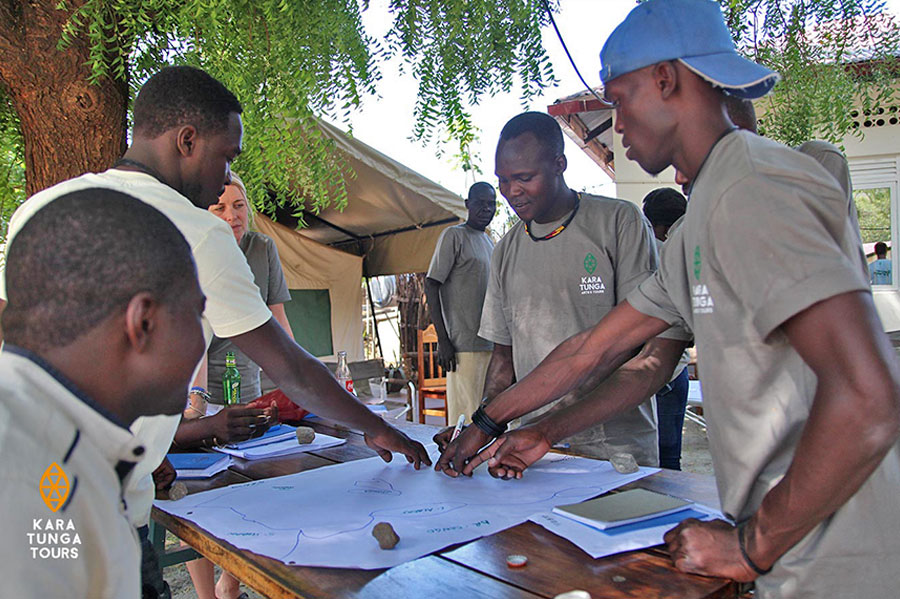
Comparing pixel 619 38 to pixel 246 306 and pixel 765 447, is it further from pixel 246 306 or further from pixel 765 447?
pixel 246 306

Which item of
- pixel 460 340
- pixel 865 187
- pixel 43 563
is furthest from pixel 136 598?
pixel 865 187

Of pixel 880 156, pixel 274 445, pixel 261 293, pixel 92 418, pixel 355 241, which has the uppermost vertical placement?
pixel 880 156

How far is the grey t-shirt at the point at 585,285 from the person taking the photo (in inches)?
98.1

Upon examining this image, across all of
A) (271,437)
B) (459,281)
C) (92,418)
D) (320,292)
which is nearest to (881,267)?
(459,281)

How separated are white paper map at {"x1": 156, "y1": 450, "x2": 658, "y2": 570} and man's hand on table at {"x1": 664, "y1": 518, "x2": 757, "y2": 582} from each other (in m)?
0.39

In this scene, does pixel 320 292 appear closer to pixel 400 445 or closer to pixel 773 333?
pixel 400 445

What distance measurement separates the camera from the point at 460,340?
17.6 feet

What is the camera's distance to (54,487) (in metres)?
0.79

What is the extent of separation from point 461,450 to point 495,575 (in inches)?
31.2

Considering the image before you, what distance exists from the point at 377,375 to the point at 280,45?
24.2 ft

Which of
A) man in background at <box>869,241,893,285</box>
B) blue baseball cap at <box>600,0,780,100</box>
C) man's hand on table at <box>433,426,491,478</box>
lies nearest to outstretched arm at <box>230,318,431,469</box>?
man's hand on table at <box>433,426,491,478</box>

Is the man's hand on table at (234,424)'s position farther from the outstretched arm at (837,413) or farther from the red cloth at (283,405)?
the outstretched arm at (837,413)

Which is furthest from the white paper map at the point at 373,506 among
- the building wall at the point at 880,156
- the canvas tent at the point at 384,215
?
the building wall at the point at 880,156

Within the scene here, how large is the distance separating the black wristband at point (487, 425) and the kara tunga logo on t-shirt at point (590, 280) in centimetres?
75
